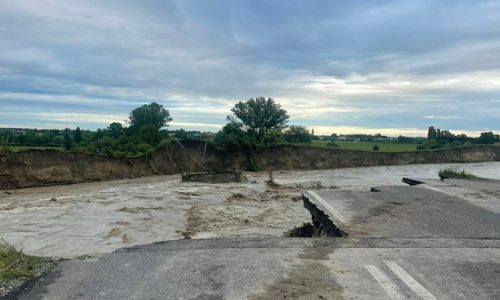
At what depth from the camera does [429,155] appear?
56375 millimetres

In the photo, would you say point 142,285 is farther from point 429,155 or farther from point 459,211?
point 429,155

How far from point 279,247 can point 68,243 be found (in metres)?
6.40

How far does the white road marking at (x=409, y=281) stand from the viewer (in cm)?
473

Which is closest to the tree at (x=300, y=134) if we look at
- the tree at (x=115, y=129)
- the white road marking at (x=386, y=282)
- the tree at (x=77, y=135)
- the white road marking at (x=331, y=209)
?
the tree at (x=115, y=129)

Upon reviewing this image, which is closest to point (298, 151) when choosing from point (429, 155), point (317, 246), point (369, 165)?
point (369, 165)

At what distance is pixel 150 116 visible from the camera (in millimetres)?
50781

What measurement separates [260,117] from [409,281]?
41.0 meters

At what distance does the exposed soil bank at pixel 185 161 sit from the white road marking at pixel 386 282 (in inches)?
1048

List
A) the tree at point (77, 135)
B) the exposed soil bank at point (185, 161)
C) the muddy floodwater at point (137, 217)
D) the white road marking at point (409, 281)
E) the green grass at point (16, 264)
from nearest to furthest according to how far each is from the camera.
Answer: the white road marking at point (409, 281)
the green grass at point (16, 264)
the muddy floodwater at point (137, 217)
the exposed soil bank at point (185, 161)
the tree at point (77, 135)

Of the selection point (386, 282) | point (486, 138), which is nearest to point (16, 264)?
point (386, 282)

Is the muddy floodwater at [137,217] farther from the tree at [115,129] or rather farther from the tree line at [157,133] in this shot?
the tree at [115,129]

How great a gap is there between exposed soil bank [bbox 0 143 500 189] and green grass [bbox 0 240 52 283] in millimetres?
23551

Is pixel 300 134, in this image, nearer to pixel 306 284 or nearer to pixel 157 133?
pixel 157 133

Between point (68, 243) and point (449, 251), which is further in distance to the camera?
point (68, 243)
